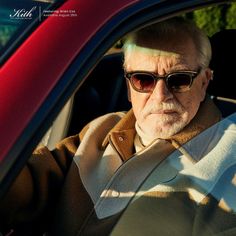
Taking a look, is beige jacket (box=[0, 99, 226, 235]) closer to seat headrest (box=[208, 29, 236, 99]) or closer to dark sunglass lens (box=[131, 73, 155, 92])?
dark sunglass lens (box=[131, 73, 155, 92])

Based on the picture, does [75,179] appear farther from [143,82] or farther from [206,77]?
[206,77]

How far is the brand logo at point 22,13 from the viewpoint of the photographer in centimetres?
136

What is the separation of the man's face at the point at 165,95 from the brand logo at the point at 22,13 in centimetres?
62

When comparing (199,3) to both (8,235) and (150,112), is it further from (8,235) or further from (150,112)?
(8,235)

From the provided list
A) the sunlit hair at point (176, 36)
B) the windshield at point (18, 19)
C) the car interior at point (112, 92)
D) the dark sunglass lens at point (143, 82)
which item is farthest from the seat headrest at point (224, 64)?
the windshield at point (18, 19)

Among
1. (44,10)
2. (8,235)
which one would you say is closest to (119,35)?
(44,10)

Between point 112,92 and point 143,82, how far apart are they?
124 centimetres

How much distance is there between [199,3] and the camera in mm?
1533

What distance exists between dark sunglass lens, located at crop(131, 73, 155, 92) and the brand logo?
2.04ft

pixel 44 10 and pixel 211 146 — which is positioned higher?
pixel 44 10

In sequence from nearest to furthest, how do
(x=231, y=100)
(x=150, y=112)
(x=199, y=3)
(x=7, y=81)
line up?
(x=7, y=81), (x=199, y=3), (x=150, y=112), (x=231, y=100)

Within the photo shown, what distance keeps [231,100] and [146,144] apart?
511mm

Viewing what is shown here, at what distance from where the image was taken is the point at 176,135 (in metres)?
1.98

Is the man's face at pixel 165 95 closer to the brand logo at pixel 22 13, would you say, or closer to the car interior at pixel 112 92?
the car interior at pixel 112 92
